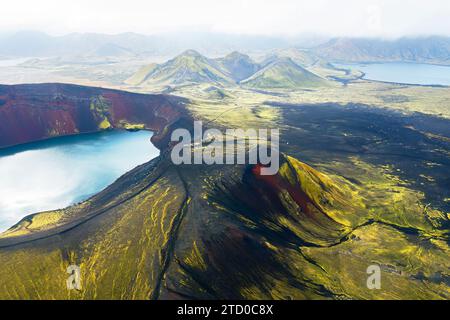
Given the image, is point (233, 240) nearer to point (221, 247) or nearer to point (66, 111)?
point (221, 247)

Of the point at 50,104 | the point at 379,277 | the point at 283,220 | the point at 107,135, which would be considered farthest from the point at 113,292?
the point at 50,104

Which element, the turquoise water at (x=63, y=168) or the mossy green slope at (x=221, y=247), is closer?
the mossy green slope at (x=221, y=247)

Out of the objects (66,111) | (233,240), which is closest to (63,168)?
(66,111)

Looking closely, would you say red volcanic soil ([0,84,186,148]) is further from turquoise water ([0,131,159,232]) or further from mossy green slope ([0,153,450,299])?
mossy green slope ([0,153,450,299])

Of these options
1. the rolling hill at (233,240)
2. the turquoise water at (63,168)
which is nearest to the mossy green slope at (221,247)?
the rolling hill at (233,240)

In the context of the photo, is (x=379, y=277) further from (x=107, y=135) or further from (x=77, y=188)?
(x=107, y=135)

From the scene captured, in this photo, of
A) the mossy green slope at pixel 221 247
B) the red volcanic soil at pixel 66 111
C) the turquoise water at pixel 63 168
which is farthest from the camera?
the red volcanic soil at pixel 66 111

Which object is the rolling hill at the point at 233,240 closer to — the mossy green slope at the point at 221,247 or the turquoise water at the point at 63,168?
the mossy green slope at the point at 221,247
